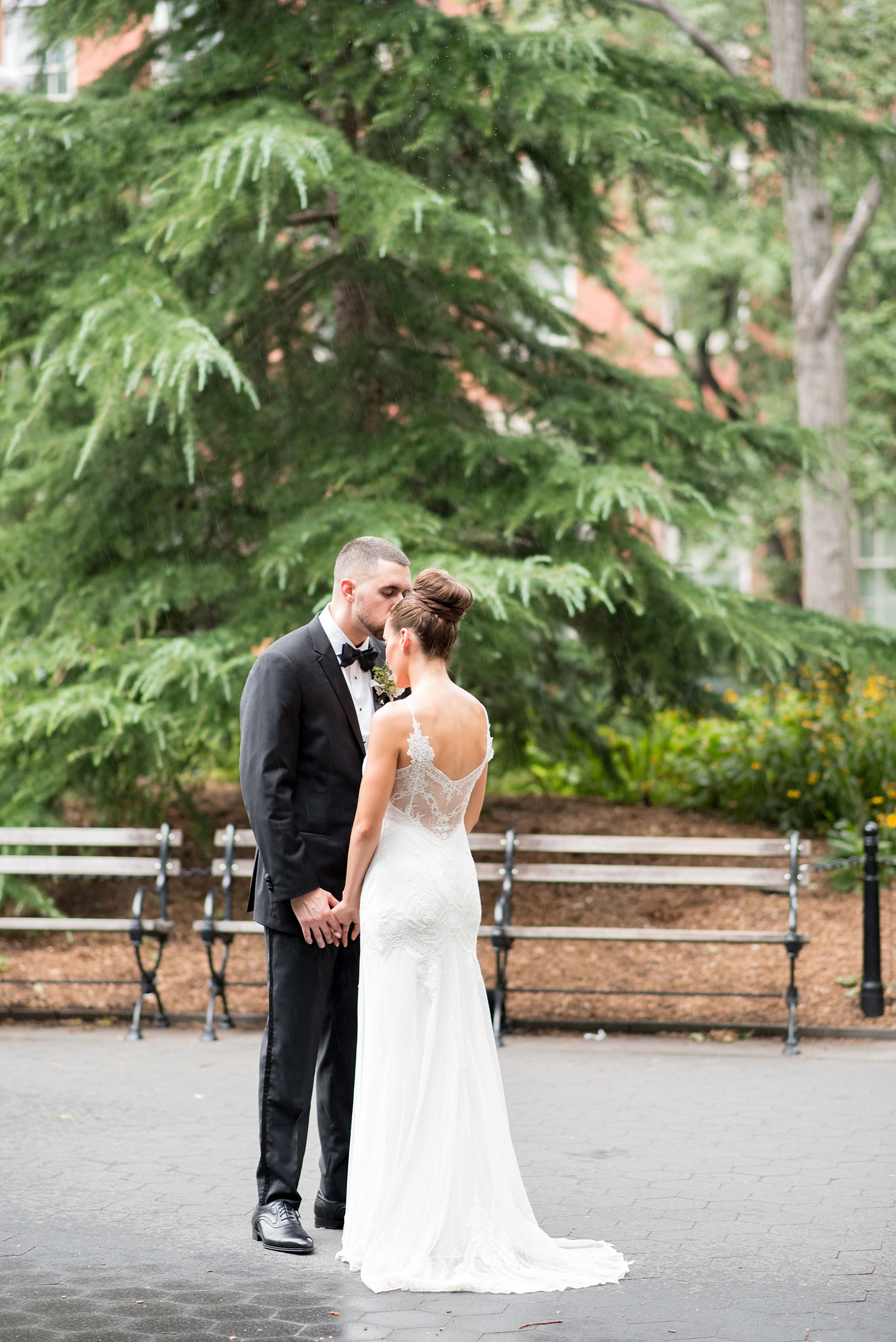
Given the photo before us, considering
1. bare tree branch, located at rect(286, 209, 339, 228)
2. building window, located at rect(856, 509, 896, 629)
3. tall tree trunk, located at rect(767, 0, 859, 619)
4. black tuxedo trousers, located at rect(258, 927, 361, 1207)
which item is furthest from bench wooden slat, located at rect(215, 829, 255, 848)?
building window, located at rect(856, 509, 896, 629)

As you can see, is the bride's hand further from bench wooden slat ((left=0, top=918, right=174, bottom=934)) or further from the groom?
bench wooden slat ((left=0, top=918, right=174, bottom=934))

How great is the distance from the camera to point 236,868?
9.14m

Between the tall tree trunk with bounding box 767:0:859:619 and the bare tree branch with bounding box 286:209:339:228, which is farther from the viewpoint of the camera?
the tall tree trunk with bounding box 767:0:859:619

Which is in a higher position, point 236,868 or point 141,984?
point 236,868

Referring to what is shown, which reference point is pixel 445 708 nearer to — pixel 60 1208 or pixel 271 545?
pixel 60 1208

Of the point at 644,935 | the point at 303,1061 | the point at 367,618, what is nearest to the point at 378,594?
the point at 367,618

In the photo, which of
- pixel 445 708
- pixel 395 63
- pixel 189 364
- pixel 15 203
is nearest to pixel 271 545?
pixel 189 364

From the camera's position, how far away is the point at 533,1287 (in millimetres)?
4305

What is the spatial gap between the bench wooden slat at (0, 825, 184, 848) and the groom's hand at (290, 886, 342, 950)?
4.16m

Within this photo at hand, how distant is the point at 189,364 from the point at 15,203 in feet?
7.16

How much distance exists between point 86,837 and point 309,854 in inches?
180

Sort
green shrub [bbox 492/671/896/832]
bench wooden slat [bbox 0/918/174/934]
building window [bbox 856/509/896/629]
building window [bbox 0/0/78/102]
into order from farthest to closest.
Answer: building window [bbox 856/509/896/629] → green shrub [bbox 492/671/896/832] → building window [bbox 0/0/78/102] → bench wooden slat [bbox 0/918/174/934]

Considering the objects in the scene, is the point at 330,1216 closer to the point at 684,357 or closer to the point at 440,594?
the point at 440,594

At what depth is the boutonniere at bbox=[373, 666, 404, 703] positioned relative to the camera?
5.05 meters
